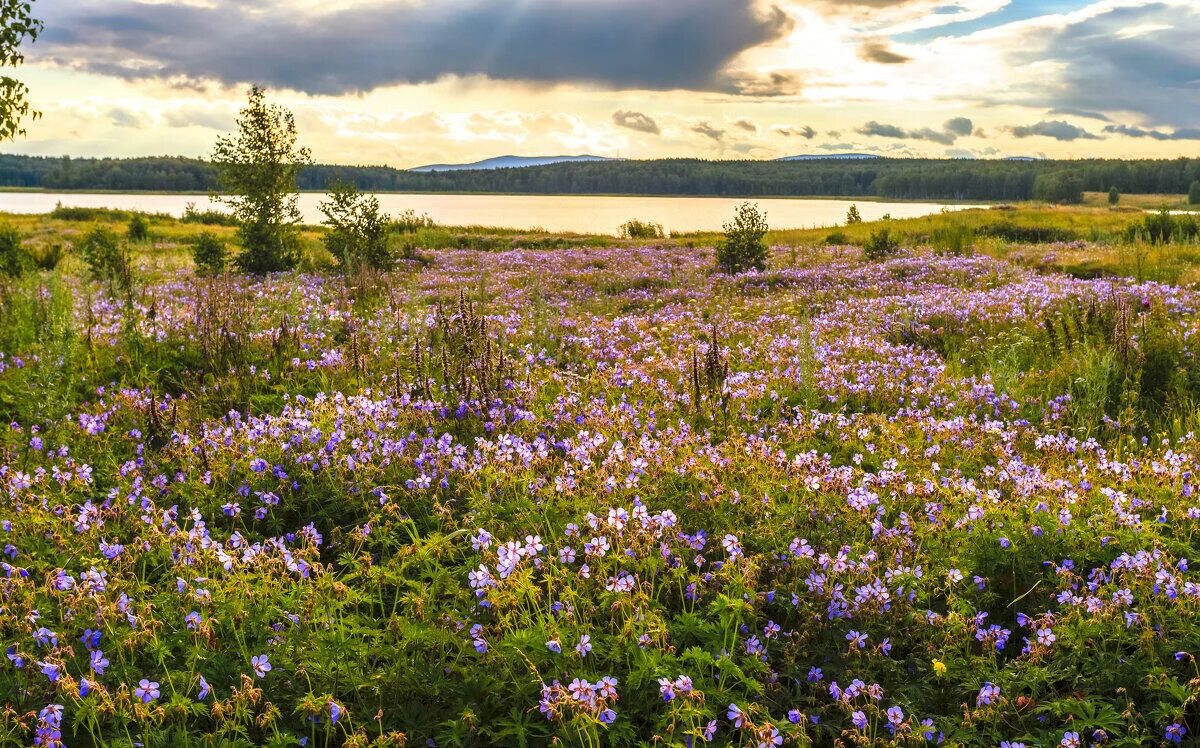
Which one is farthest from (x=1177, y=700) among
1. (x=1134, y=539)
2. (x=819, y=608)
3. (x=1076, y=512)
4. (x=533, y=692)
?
(x=533, y=692)

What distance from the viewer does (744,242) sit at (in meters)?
21.1

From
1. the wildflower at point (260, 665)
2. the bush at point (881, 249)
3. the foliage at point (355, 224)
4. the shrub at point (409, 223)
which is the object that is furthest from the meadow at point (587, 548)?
the shrub at point (409, 223)

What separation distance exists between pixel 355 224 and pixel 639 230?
78.8 ft

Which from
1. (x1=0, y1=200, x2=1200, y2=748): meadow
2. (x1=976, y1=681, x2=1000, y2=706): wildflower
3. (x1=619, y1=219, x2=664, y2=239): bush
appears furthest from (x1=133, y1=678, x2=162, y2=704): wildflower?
(x1=619, y1=219, x2=664, y2=239): bush

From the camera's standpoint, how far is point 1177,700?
3.39 m

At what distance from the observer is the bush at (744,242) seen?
20.9m

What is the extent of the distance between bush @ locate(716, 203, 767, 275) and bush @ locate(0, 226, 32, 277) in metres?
17.1

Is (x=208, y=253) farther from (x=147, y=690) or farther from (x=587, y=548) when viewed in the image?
(x=587, y=548)

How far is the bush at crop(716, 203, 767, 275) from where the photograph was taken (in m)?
20.9

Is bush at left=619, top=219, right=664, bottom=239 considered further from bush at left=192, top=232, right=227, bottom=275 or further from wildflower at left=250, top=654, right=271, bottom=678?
wildflower at left=250, top=654, right=271, bottom=678

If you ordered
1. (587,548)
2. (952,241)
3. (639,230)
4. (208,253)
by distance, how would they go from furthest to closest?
(639,230) → (952,241) → (208,253) → (587,548)

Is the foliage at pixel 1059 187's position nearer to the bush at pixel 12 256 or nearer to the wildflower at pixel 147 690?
the bush at pixel 12 256

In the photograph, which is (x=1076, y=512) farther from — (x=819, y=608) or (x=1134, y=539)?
(x=819, y=608)

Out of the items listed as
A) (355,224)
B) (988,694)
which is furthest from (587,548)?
(355,224)
